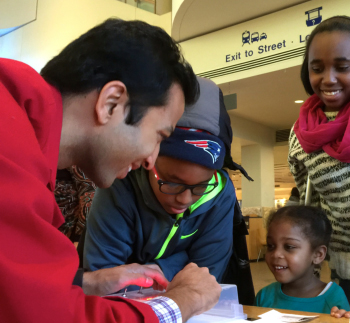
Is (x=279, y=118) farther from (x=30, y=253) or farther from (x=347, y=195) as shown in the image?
(x=30, y=253)

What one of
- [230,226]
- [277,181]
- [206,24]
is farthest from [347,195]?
[277,181]

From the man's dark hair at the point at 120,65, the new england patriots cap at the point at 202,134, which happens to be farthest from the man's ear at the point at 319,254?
the man's dark hair at the point at 120,65

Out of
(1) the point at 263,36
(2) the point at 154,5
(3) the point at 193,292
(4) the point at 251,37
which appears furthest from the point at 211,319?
(2) the point at 154,5

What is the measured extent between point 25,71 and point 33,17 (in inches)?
298

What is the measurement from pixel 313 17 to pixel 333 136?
391cm

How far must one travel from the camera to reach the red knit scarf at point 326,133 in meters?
1.53

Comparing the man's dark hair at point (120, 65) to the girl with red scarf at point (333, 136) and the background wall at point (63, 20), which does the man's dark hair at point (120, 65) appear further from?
the background wall at point (63, 20)

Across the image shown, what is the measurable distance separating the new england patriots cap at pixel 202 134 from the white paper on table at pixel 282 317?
51cm

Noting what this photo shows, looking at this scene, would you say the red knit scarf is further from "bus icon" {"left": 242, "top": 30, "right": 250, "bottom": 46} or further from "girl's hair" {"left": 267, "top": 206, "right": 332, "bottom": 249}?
"bus icon" {"left": 242, "top": 30, "right": 250, "bottom": 46}

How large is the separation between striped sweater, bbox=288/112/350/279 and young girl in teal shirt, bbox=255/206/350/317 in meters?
0.07

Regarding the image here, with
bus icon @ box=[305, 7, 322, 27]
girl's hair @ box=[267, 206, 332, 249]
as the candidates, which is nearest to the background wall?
bus icon @ box=[305, 7, 322, 27]

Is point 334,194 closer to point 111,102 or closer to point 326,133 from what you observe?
point 326,133

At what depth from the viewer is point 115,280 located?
1.13 m

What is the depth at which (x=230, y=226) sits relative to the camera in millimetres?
1582
